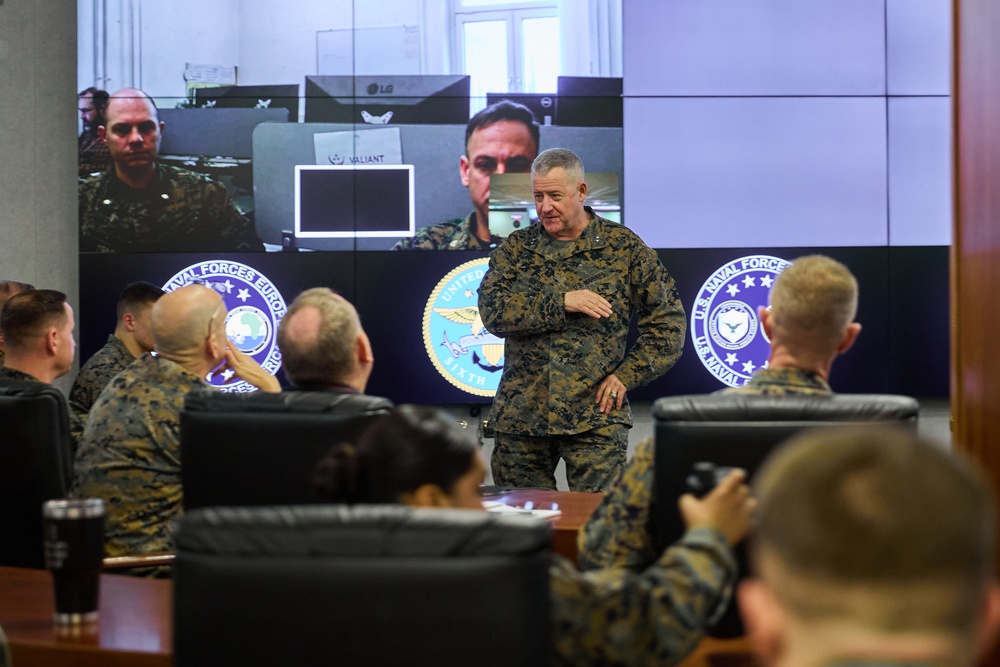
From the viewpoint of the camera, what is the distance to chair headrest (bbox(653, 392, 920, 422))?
178cm

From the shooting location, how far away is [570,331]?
3.85 metres

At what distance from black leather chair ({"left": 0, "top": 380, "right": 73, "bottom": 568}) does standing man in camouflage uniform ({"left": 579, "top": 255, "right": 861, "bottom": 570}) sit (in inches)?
50.5

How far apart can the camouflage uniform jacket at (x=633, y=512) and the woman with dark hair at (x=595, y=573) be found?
46cm

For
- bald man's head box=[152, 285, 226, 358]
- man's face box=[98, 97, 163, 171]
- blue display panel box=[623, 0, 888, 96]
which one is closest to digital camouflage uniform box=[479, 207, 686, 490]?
bald man's head box=[152, 285, 226, 358]

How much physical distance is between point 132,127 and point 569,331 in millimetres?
2464

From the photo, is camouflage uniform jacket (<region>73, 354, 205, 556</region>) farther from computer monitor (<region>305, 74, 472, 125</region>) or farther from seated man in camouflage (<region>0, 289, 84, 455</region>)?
computer monitor (<region>305, 74, 472, 125</region>)

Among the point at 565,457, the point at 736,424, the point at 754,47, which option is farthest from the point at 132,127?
the point at 736,424

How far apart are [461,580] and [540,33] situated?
4416mm

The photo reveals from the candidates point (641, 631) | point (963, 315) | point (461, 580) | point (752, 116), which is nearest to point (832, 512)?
point (461, 580)

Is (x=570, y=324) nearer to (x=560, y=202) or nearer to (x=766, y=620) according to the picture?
(x=560, y=202)

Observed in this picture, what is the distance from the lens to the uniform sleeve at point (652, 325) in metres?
3.87

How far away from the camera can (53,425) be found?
265 centimetres

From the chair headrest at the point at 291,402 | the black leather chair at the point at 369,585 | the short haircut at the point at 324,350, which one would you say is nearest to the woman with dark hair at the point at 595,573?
the black leather chair at the point at 369,585

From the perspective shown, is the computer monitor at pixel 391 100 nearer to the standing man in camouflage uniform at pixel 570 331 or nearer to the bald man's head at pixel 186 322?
the standing man in camouflage uniform at pixel 570 331
